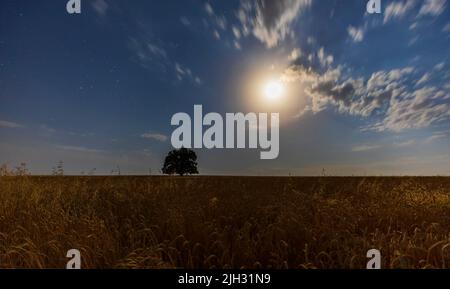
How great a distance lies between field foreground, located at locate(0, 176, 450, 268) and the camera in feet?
10.7

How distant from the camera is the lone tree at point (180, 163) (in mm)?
37875

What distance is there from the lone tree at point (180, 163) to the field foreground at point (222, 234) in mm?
30818

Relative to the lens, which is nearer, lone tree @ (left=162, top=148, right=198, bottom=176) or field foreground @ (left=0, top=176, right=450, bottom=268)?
field foreground @ (left=0, top=176, right=450, bottom=268)

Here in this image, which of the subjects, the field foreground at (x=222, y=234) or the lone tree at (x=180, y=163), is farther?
the lone tree at (x=180, y=163)

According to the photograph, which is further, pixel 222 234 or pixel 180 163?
pixel 180 163

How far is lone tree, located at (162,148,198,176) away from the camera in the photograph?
37875mm

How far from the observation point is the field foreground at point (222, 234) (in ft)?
10.7

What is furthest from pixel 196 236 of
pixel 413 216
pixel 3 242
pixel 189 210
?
pixel 413 216

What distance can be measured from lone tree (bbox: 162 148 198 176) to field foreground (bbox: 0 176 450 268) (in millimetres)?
30818

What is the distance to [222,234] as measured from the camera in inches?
145

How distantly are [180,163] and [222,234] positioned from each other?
34.8 m
